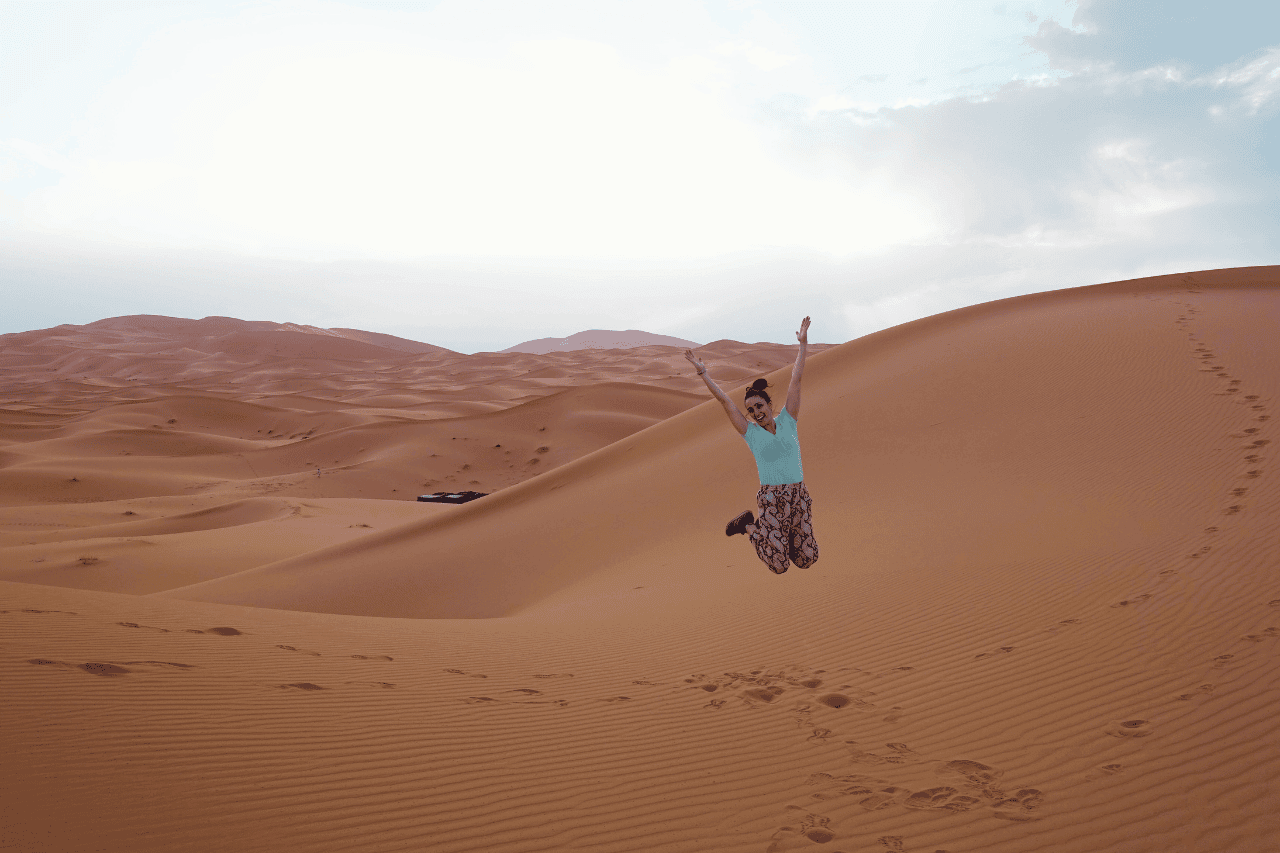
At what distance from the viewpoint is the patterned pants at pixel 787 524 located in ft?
18.1

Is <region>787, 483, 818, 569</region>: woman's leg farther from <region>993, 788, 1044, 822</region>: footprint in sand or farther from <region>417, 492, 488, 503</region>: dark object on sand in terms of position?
<region>417, 492, 488, 503</region>: dark object on sand

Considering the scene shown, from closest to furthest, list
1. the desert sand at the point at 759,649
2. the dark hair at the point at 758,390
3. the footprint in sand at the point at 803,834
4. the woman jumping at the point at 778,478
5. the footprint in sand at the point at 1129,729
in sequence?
the footprint in sand at the point at 803,834
the desert sand at the point at 759,649
the footprint in sand at the point at 1129,729
the dark hair at the point at 758,390
the woman jumping at the point at 778,478

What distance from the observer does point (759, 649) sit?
611 cm

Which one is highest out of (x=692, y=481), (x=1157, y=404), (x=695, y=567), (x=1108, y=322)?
(x=1108, y=322)

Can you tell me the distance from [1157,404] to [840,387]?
6350 mm

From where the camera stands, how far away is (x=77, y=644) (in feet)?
15.6

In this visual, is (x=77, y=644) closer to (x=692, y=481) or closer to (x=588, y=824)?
(x=588, y=824)

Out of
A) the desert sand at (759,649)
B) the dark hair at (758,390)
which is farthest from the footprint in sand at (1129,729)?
the dark hair at (758,390)

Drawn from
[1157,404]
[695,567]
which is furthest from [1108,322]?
[695,567]

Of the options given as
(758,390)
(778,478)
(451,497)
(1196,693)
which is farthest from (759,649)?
(451,497)

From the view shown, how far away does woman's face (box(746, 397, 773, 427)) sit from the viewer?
203 inches

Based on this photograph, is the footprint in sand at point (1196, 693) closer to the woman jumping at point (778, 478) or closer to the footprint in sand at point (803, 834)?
the woman jumping at point (778, 478)

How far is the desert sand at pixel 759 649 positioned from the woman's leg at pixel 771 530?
32.9 inches

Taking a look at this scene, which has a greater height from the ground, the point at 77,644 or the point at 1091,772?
the point at 77,644
